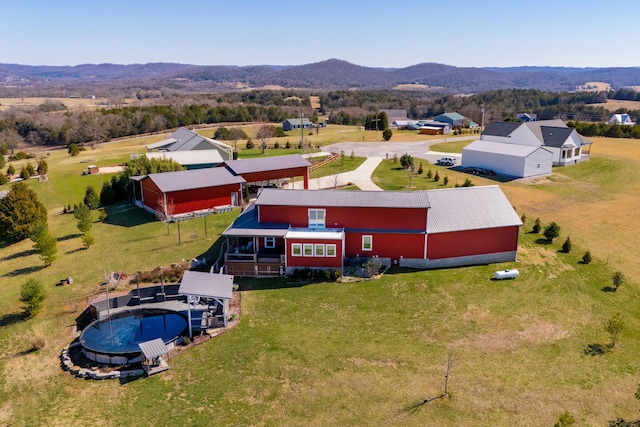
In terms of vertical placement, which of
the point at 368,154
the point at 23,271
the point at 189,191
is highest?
the point at 189,191

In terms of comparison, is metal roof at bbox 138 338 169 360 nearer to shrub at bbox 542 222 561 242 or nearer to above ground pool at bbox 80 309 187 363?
above ground pool at bbox 80 309 187 363

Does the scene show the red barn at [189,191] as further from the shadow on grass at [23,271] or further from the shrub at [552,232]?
the shrub at [552,232]

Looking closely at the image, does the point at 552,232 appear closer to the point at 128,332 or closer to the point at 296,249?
the point at 296,249

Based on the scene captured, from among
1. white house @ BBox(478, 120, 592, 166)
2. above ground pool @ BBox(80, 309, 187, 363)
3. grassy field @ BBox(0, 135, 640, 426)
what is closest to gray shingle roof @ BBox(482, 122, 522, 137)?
white house @ BBox(478, 120, 592, 166)

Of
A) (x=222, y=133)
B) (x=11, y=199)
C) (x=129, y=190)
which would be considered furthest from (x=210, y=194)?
(x=222, y=133)

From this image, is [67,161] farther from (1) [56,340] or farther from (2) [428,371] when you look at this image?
(2) [428,371]

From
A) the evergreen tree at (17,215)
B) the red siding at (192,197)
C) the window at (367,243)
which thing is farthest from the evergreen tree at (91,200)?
the window at (367,243)

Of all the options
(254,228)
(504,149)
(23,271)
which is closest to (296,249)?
(254,228)
